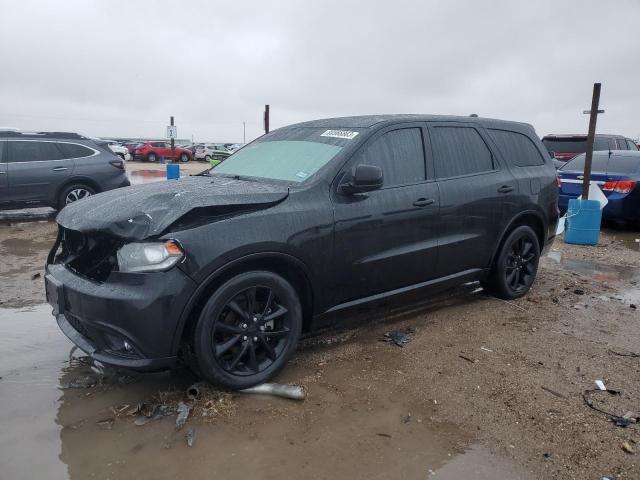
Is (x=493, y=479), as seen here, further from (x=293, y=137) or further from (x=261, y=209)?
(x=293, y=137)

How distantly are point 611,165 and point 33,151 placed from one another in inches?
423

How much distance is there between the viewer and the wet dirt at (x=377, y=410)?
8.68 ft

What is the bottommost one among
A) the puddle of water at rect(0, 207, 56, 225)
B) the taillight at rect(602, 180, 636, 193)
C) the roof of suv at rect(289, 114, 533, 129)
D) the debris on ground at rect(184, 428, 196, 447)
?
the debris on ground at rect(184, 428, 196, 447)

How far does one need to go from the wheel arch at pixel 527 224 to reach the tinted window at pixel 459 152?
607mm

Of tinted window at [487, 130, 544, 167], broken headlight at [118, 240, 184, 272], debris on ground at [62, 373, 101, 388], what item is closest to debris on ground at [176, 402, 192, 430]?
debris on ground at [62, 373, 101, 388]

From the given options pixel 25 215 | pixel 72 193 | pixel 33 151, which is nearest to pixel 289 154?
pixel 72 193

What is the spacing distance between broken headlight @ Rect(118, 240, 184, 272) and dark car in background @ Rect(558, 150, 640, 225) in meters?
8.81

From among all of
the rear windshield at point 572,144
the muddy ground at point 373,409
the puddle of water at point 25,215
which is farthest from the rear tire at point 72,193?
the rear windshield at point 572,144

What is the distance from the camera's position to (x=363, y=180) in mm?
3525

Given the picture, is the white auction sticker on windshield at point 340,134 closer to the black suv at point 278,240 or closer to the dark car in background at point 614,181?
the black suv at point 278,240

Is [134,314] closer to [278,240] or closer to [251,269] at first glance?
[251,269]

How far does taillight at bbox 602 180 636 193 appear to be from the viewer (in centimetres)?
924

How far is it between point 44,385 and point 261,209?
1830 mm

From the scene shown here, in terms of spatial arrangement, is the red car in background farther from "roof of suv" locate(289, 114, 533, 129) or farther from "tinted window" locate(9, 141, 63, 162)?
"roof of suv" locate(289, 114, 533, 129)
